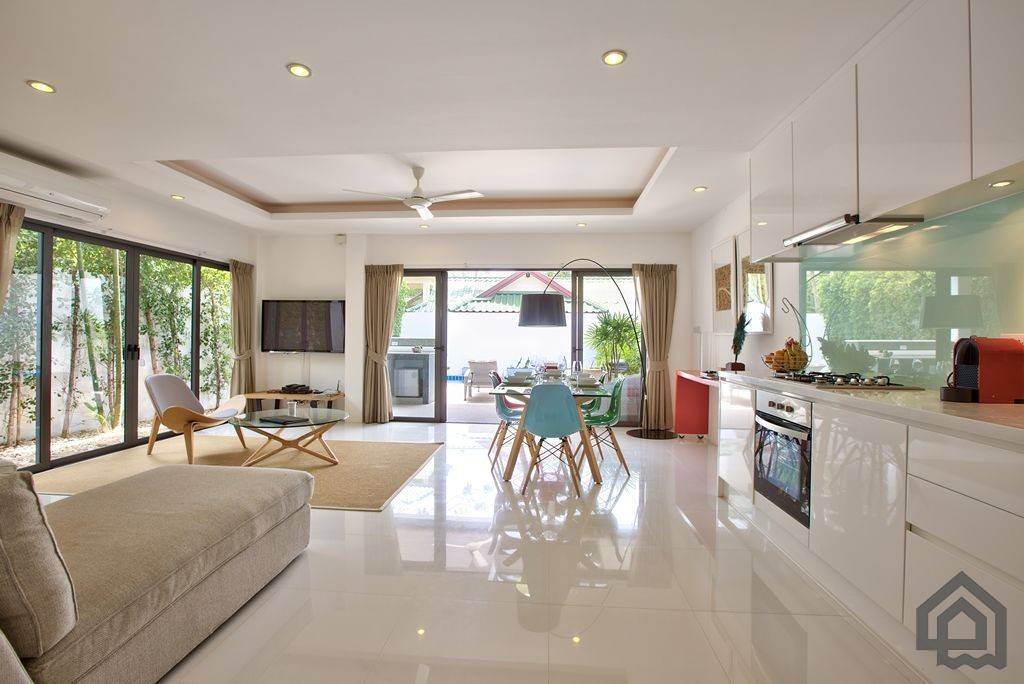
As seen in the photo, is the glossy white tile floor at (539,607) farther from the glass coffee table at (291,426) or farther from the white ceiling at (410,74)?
the white ceiling at (410,74)

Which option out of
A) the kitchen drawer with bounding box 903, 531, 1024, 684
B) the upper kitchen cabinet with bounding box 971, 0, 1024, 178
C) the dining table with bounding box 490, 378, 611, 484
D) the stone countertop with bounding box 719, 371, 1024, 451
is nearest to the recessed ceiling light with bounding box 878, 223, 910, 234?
the upper kitchen cabinet with bounding box 971, 0, 1024, 178

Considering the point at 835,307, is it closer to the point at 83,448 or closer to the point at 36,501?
the point at 36,501

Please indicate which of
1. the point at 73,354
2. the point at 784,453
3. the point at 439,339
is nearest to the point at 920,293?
the point at 784,453

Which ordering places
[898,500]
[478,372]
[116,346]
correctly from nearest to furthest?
[898,500] → [116,346] → [478,372]

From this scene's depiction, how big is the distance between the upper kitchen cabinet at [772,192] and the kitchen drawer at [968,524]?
1.75 metres

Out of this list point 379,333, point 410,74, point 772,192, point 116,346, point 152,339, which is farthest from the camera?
point 379,333

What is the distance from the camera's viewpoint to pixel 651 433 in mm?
5961

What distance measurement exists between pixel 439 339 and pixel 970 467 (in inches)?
228

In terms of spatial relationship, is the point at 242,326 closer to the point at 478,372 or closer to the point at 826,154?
the point at 478,372

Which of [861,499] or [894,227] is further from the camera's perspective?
[894,227]

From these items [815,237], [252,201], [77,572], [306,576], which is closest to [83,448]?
[252,201]

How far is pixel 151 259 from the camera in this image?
543 centimetres

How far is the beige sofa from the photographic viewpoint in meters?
1.38

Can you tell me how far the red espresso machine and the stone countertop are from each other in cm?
4
